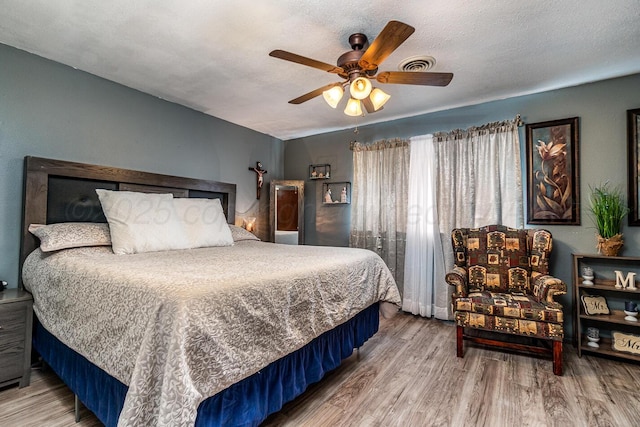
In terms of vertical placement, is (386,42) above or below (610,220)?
above

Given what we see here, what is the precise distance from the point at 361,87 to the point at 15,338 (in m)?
2.77

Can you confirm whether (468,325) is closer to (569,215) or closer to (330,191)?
(569,215)

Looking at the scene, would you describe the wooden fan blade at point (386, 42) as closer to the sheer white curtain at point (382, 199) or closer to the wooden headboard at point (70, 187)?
the sheer white curtain at point (382, 199)

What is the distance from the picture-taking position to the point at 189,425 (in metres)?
1.07

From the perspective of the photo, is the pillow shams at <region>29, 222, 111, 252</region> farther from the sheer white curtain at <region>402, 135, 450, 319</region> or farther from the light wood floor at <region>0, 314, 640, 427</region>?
the sheer white curtain at <region>402, 135, 450, 319</region>

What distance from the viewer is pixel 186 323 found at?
1.09 m

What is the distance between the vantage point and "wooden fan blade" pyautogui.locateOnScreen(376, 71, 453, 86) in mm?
1919

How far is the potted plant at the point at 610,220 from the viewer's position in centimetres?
252

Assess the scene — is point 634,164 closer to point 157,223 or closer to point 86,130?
point 157,223

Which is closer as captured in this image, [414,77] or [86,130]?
[414,77]

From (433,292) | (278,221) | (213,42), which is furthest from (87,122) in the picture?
(433,292)

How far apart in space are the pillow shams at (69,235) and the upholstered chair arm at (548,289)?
3450 millimetres

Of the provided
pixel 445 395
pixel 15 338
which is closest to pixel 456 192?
pixel 445 395

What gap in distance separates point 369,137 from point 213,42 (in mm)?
2447
